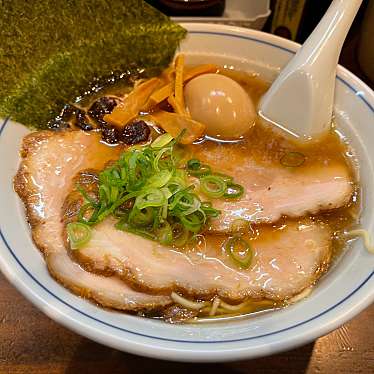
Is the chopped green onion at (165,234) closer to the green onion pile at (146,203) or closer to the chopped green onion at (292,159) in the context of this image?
the green onion pile at (146,203)

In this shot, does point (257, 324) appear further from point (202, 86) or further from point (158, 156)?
point (202, 86)

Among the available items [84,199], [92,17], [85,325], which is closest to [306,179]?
[84,199]

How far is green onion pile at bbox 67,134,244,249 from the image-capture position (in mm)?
1256

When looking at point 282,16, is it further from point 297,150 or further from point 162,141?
point 162,141

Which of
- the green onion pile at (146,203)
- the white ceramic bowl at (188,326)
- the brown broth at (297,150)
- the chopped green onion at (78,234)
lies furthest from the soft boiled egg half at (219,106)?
the chopped green onion at (78,234)

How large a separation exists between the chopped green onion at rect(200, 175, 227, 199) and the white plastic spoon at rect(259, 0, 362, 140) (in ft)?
1.25

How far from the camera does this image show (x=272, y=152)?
157 cm

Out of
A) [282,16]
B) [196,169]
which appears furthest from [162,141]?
[282,16]

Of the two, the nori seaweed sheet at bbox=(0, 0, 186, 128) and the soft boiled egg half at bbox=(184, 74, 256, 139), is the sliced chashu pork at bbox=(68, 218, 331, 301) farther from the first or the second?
the nori seaweed sheet at bbox=(0, 0, 186, 128)

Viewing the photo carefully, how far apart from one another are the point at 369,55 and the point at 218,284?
128 cm

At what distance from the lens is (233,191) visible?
141cm

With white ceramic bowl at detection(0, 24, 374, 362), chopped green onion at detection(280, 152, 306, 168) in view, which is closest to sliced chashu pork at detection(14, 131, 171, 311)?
white ceramic bowl at detection(0, 24, 374, 362)

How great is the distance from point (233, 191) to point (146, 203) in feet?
0.95

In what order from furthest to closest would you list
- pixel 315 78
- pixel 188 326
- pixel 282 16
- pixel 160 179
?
pixel 282 16
pixel 315 78
pixel 160 179
pixel 188 326
